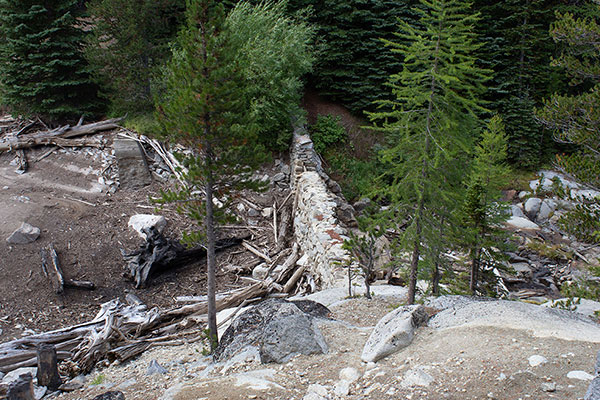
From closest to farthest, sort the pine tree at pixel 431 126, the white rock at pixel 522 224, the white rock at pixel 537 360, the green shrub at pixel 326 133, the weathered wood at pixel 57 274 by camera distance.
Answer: the white rock at pixel 537 360, the pine tree at pixel 431 126, the weathered wood at pixel 57 274, the white rock at pixel 522 224, the green shrub at pixel 326 133

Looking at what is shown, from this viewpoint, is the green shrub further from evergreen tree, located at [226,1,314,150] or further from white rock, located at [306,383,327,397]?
white rock, located at [306,383,327,397]

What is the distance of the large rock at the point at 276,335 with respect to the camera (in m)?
6.12

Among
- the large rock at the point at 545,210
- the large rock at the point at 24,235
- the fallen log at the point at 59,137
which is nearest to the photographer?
the large rock at the point at 24,235

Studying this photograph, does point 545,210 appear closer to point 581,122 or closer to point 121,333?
point 581,122

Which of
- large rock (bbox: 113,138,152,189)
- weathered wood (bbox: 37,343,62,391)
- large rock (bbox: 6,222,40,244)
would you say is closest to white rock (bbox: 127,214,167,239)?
large rock (bbox: 113,138,152,189)

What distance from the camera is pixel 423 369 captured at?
198 inches

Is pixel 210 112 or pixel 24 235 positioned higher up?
pixel 210 112

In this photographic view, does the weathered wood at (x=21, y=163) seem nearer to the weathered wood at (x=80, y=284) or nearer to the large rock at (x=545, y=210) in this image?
the weathered wood at (x=80, y=284)

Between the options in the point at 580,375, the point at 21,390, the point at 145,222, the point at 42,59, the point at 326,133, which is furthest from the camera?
the point at 326,133

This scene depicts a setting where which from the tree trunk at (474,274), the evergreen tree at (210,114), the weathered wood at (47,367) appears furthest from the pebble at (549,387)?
the weathered wood at (47,367)

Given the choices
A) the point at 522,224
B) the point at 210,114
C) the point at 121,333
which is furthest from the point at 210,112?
the point at 522,224

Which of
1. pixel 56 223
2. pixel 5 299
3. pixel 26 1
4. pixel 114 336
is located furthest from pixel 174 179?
pixel 26 1

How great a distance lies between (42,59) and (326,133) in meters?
12.6

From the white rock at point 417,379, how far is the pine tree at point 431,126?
248 centimetres
